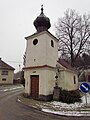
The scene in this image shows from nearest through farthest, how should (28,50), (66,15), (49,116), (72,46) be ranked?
(49,116) < (28,50) < (72,46) < (66,15)

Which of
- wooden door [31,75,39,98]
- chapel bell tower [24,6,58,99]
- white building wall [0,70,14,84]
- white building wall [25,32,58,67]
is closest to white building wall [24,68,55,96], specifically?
chapel bell tower [24,6,58,99]

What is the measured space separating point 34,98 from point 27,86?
5.49 feet

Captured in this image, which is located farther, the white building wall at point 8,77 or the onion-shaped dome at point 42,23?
the white building wall at point 8,77

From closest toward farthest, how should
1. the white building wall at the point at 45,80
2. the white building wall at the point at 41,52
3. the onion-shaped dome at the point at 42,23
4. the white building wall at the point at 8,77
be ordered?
the white building wall at the point at 45,80
the white building wall at the point at 41,52
the onion-shaped dome at the point at 42,23
the white building wall at the point at 8,77

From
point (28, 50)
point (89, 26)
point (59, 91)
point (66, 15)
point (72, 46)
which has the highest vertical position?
point (66, 15)

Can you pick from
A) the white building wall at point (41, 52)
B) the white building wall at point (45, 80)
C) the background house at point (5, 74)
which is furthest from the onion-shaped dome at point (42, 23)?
the background house at point (5, 74)

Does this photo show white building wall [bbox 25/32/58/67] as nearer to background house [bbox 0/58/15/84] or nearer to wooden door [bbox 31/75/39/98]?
wooden door [bbox 31/75/39/98]

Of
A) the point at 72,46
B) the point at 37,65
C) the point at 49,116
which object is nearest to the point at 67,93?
the point at 37,65

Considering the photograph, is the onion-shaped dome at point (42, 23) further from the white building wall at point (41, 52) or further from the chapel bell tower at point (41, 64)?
the white building wall at point (41, 52)

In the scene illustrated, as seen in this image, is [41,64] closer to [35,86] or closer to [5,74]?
[35,86]

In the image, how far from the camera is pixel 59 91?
1383 centimetres

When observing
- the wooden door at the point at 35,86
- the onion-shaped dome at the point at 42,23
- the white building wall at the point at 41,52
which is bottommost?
the wooden door at the point at 35,86

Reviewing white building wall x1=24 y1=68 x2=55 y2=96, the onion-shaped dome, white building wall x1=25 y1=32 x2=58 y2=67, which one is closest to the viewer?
white building wall x1=24 y1=68 x2=55 y2=96

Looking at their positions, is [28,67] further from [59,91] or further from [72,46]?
[72,46]
